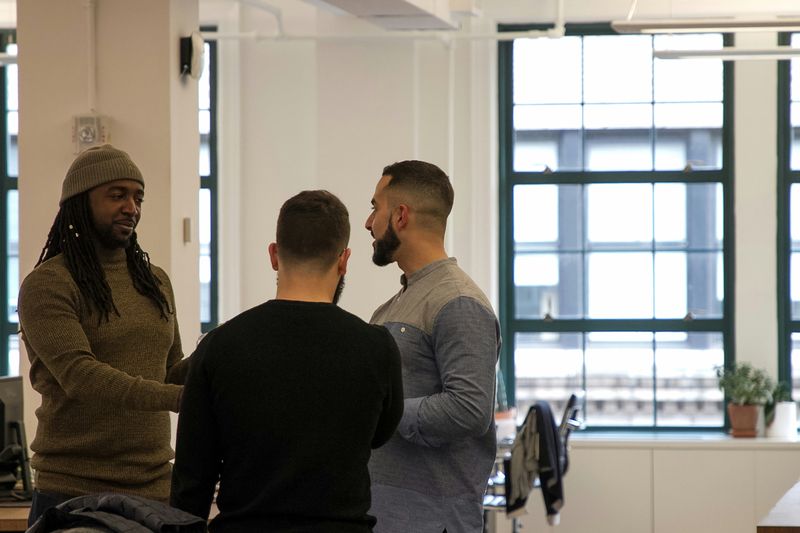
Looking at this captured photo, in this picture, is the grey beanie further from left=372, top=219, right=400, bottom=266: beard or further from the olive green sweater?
left=372, top=219, right=400, bottom=266: beard

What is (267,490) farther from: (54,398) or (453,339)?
(54,398)

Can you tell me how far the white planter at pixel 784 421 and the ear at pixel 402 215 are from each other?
4.82 meters

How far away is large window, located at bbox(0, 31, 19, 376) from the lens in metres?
7.43

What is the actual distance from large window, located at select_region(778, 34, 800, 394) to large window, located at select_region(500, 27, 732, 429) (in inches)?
13.0

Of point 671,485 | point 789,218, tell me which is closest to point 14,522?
point 671,485

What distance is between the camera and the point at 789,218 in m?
6.96

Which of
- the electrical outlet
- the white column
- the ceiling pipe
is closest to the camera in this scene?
the electrical outlet

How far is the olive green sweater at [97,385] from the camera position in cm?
243

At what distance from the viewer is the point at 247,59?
7.14 metres

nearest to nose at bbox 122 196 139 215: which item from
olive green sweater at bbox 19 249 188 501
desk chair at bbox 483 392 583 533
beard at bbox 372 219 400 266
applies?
olive green sweater at bbox 19 249 188 501

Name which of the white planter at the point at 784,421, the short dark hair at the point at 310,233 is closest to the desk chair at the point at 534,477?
the white planter at the point at 784,421

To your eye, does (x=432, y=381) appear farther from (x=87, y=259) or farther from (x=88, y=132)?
(x=88, y=132)

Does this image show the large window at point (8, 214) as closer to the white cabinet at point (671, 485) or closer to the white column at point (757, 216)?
the white cabinet at point (671, 485)

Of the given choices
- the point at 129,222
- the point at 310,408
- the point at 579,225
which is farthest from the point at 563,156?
the point at 310,408
